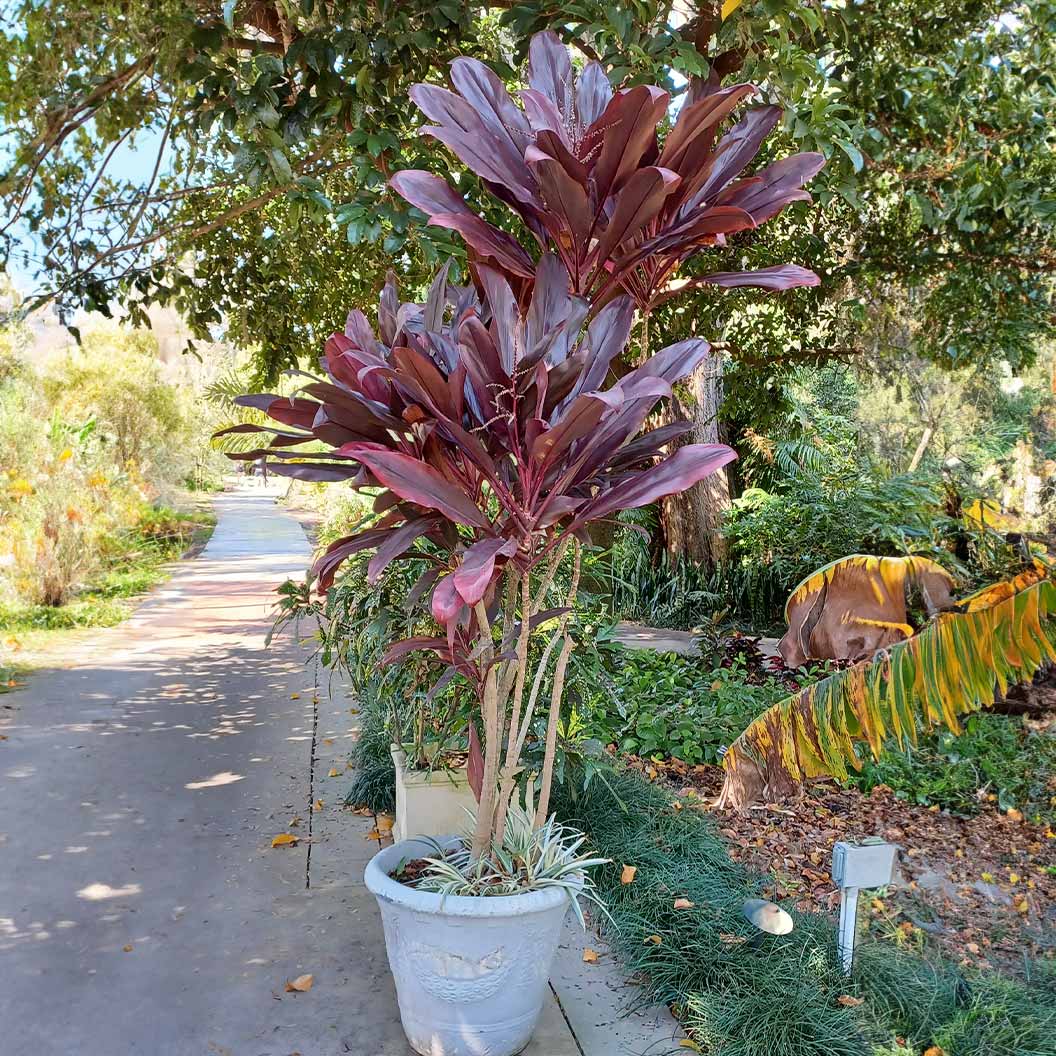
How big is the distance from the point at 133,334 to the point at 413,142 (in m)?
15.3

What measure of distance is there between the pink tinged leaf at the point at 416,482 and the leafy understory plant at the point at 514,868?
1.15 meters

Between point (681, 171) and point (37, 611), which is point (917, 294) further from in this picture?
point (37, 611)

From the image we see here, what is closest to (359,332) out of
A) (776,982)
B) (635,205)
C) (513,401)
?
(513,401)

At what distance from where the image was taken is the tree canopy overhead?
4113mm

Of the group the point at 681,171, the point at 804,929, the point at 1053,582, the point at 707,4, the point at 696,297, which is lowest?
the point at 804,929

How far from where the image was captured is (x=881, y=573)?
6.03 meters

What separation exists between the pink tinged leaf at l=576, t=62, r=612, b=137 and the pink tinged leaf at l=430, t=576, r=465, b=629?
4.73ft

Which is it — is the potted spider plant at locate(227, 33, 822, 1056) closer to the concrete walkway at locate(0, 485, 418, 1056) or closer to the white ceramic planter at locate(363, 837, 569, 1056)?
the white ceramic planter at locate(363, 837, 569, 1056)

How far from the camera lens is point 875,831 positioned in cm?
539

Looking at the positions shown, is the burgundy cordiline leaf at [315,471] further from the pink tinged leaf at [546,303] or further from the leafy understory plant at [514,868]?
the leafy understory plant at [514,868]

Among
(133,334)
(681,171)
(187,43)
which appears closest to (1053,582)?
(681,171)

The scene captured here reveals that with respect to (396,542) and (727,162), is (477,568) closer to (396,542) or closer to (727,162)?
(396,542)

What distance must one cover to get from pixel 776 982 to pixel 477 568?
185cm

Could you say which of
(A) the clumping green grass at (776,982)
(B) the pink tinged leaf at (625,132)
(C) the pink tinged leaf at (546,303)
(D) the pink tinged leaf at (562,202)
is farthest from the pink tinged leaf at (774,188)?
(A) the clumping green grass at (776,982)
